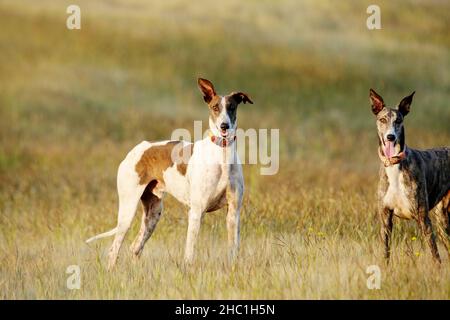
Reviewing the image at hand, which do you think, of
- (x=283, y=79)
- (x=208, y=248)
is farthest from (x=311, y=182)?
(x=283, y=79)

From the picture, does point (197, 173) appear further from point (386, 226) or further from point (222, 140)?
point (386, 226)

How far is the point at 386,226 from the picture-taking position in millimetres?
9773

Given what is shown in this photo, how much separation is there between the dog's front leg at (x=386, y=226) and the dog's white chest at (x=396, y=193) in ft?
0.30

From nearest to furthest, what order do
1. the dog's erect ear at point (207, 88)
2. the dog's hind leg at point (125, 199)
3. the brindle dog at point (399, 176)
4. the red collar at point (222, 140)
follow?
the brindle dog at point (399, 176) → the red collar at point (222, 140) → the dog's erect ear at point (207, 88) → the dog's hind leg at point (125, 199)

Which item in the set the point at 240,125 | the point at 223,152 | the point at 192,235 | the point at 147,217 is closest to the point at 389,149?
the point at 223,152

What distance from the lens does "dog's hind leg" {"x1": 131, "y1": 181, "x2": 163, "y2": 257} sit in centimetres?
1121

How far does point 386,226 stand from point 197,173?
2.17m

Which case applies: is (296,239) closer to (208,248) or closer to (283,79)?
(208,248)

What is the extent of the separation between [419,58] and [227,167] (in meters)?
22.5

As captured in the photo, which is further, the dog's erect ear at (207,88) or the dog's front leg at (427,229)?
the dog's erect ear at (207,88)

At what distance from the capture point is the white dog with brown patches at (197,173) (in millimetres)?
9961

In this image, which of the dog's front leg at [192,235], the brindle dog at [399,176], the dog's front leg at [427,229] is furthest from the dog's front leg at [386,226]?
the dog's front leg at [192,235]

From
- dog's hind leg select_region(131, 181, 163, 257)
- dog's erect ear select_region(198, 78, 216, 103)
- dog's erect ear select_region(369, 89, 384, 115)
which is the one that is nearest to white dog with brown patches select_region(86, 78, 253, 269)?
dog's erect ear select_region(198, 78, 216, 103)

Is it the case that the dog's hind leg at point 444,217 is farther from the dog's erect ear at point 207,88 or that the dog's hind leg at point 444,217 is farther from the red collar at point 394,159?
the dog's erect ear at point 207,88
